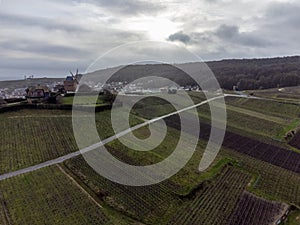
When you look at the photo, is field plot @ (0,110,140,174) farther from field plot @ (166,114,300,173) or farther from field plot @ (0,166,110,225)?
field plot @ (166,114,300,173)

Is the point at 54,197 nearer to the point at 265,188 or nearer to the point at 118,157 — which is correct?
the point at 118,157

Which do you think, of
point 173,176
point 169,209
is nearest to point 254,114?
point 173,176

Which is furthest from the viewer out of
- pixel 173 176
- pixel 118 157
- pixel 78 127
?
pixel 78 127

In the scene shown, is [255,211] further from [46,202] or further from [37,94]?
[37,94]

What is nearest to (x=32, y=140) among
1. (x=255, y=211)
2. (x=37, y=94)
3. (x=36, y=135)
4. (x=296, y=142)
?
(x=36, y=135)

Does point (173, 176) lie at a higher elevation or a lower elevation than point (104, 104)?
lower
